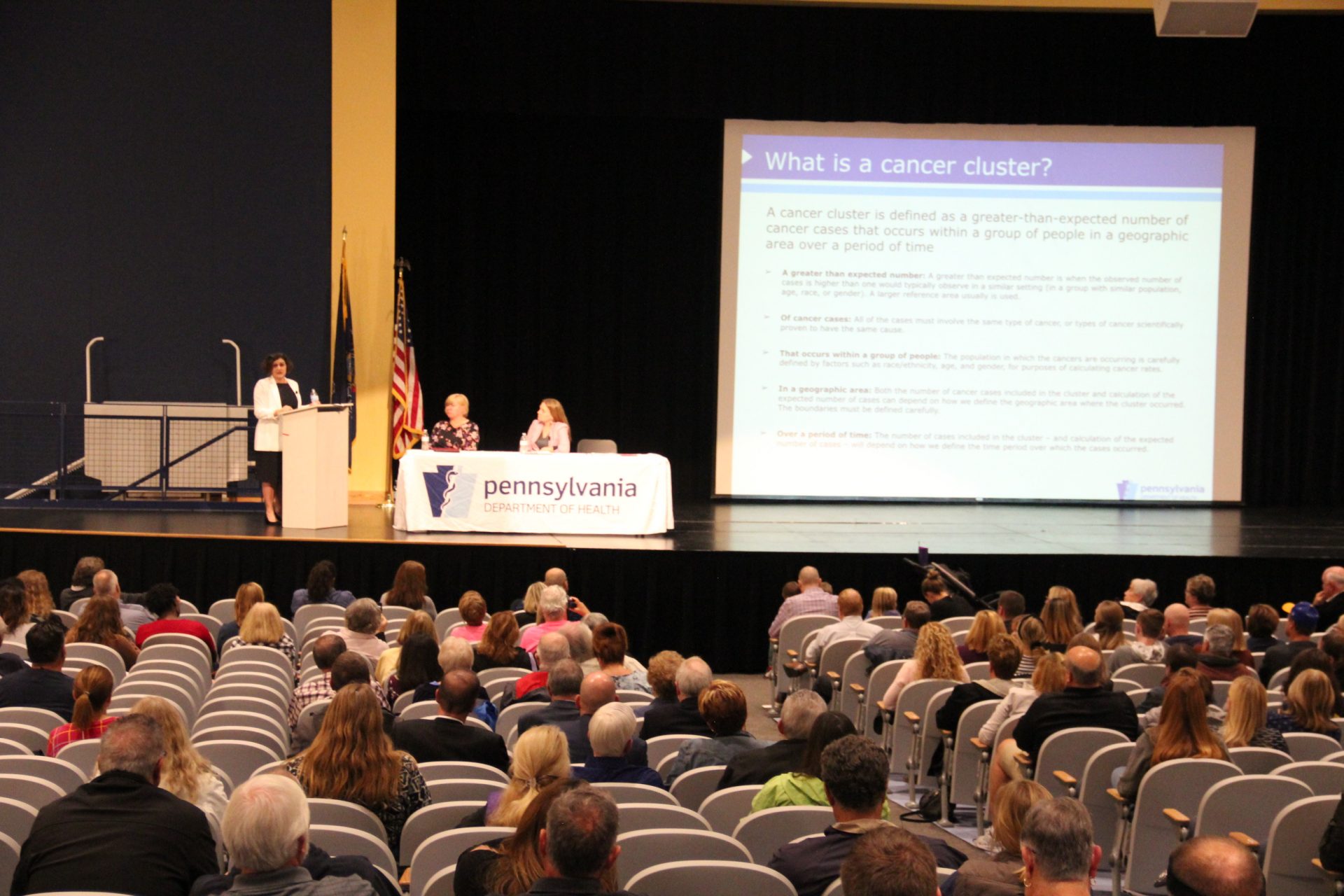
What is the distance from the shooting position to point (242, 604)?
7281mm

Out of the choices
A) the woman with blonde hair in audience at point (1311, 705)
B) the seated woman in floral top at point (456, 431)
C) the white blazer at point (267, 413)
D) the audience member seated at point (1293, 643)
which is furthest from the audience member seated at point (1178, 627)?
Answer: the white blazer at point (267, 413)

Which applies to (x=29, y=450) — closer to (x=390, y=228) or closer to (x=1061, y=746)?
(x=390, y=228)

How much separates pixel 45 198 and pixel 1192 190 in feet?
37.5

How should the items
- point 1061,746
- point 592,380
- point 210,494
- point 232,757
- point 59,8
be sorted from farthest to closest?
point 592,380 → point 59,8 → point 210,494 → point 1061,746 → point 232,757

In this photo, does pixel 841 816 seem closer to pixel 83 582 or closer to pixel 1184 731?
pixel 1184 731

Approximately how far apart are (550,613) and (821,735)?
3.12 metres

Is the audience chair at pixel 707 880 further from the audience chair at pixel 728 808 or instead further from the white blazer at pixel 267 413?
the white blazer at pixel 267 413

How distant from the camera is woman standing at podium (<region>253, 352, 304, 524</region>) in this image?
33.6 ft

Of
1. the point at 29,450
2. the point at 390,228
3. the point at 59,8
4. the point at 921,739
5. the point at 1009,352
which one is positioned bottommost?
the point at 921,739

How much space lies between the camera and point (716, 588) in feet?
32.9

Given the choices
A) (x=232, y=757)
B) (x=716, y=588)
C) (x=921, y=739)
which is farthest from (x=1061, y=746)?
(x=716, y=588)

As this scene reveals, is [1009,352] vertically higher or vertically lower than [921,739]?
higher

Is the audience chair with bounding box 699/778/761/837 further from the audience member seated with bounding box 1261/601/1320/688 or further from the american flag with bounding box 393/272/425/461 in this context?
the american flag with bounding box 393/272/425/461

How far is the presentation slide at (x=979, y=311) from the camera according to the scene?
44.6ft
